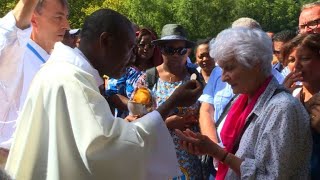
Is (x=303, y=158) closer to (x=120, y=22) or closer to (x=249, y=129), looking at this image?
(x=249, y=129)

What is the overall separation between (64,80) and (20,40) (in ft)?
3.64

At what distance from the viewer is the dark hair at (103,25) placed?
3090mm

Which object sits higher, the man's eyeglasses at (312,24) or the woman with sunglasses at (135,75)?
the man's eyeglasses at (312,24)

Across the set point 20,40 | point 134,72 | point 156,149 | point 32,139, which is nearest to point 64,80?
point 32,139

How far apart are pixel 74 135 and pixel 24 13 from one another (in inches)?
53.5

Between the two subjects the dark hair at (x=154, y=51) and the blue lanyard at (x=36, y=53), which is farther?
the dark hair at (x=154, y=51)

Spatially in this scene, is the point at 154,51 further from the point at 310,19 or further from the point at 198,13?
the point at 198,13

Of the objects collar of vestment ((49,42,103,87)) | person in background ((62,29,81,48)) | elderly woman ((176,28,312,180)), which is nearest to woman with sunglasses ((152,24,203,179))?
person in background ((62,29,81,48))

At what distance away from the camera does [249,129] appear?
353cm

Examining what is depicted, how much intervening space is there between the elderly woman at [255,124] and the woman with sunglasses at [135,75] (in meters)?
1.97

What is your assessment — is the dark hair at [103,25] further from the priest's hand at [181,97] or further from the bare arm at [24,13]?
the bare arm at [24,13]

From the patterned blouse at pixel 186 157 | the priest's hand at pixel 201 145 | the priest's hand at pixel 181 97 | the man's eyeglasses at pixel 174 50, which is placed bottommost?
the patterned blouse at pixel 186 157

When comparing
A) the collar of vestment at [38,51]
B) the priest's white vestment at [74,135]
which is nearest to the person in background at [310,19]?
the collar of vestment at [38,51]

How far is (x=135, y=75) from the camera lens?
5.99 m
